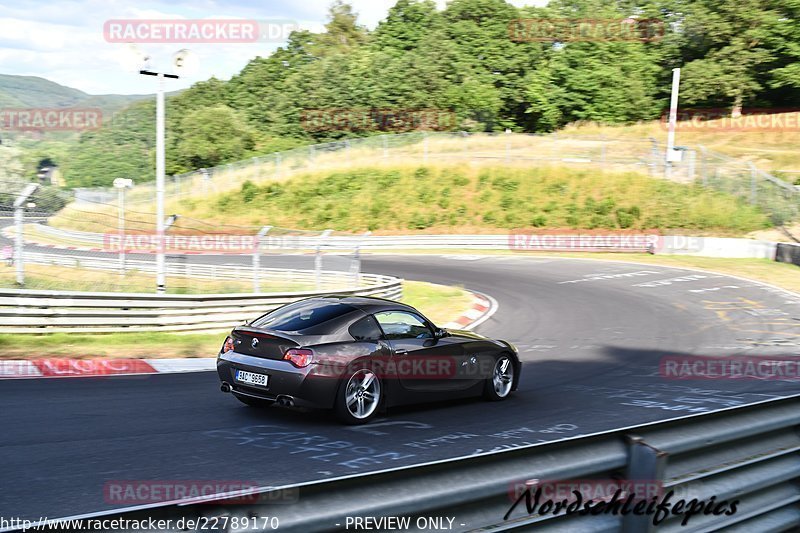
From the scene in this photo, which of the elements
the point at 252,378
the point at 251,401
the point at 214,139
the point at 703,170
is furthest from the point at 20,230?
the point at 214,139

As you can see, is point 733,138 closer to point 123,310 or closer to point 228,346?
point 123,310

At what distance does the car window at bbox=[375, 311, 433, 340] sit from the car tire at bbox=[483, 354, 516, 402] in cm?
119

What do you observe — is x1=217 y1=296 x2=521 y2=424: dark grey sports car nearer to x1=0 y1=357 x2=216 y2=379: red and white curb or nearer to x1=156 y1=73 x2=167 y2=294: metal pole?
x1=0 y1=357 x2=216 y2=379: red and white curb

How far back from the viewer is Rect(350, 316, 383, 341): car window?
8.66 metres

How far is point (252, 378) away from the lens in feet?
27.3

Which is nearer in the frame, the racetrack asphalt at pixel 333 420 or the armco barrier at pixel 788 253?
the racetrack asphalt at pixel 333 420

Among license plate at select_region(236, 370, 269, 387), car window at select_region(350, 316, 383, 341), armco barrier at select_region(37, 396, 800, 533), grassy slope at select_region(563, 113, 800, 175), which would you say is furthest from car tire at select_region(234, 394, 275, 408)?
grassy slope at select_region(563, 113, 800, 175)

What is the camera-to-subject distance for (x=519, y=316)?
18.7 meters

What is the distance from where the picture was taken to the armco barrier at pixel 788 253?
2833 cm

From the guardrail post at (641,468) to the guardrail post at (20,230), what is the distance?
1326 centimetres

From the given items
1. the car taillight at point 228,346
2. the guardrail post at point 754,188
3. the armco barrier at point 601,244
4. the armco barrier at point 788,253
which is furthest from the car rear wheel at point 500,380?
the guardrail post at point 754,188

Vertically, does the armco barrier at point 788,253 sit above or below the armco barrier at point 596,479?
below

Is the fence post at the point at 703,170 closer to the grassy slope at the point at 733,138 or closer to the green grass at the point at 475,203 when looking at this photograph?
the green grass at the point at 475,203

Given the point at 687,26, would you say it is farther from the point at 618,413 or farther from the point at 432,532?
the point at 432,532
